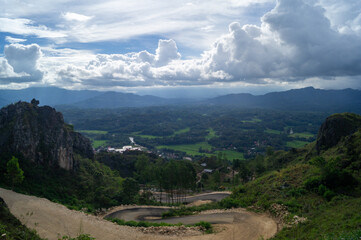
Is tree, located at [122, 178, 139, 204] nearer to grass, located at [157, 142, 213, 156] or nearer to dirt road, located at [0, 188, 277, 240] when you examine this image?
dirt road, located at [0, 188, 277, 240]

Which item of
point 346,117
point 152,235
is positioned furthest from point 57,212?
point 346,117

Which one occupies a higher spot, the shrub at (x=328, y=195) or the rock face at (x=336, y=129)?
the rock face at (x=336, y=129)

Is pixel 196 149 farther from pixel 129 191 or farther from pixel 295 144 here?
pixel 129 191

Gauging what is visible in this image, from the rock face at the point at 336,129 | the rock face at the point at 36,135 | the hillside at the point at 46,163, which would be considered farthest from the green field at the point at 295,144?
the rock face at the point at 36,135

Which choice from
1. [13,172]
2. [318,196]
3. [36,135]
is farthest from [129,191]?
[318,196]

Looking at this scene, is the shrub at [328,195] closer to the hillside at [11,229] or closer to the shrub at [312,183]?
the shrub at [312,183]

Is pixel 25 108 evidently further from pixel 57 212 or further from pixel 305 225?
pixel 305 225
